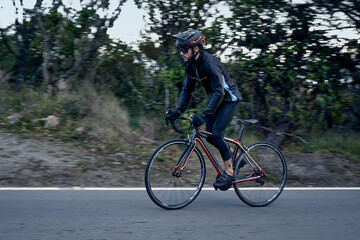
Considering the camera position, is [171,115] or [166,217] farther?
[171,115]

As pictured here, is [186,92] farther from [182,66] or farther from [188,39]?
[182,66]

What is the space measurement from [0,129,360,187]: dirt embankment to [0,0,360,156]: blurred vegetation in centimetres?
97

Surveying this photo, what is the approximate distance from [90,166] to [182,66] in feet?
9.77

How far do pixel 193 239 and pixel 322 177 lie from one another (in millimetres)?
4136

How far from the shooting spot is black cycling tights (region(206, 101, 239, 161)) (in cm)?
519

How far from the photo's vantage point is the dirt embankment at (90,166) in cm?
649

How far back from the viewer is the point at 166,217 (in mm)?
4715

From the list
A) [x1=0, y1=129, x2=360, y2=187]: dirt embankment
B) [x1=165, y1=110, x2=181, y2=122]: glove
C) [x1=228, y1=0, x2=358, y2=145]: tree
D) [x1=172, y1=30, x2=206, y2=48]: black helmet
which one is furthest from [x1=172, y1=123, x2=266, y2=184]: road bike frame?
[x1=228, y1=0, x2=358, y2=145]: tree

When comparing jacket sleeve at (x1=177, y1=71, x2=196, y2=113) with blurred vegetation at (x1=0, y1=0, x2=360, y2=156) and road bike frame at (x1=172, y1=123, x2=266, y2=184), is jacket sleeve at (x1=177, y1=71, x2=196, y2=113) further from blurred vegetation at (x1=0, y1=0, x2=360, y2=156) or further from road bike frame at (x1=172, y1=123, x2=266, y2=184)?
blurred vegetation at (x1=0, y1=0, x2=360, y2=156)

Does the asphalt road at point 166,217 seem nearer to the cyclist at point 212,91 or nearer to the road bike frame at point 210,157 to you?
the road bike frame at point 210,157

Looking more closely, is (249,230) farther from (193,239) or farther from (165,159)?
(165,159)

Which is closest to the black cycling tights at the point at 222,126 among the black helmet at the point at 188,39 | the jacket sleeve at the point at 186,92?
the jacket sleeve at the point at 186,92

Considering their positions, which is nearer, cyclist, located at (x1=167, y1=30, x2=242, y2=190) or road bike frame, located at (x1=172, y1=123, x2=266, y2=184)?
cyclist, located at (x1=167, y1=30, x2=242, y2=190)

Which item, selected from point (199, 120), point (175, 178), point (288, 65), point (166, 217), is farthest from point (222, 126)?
point (288, 65)
